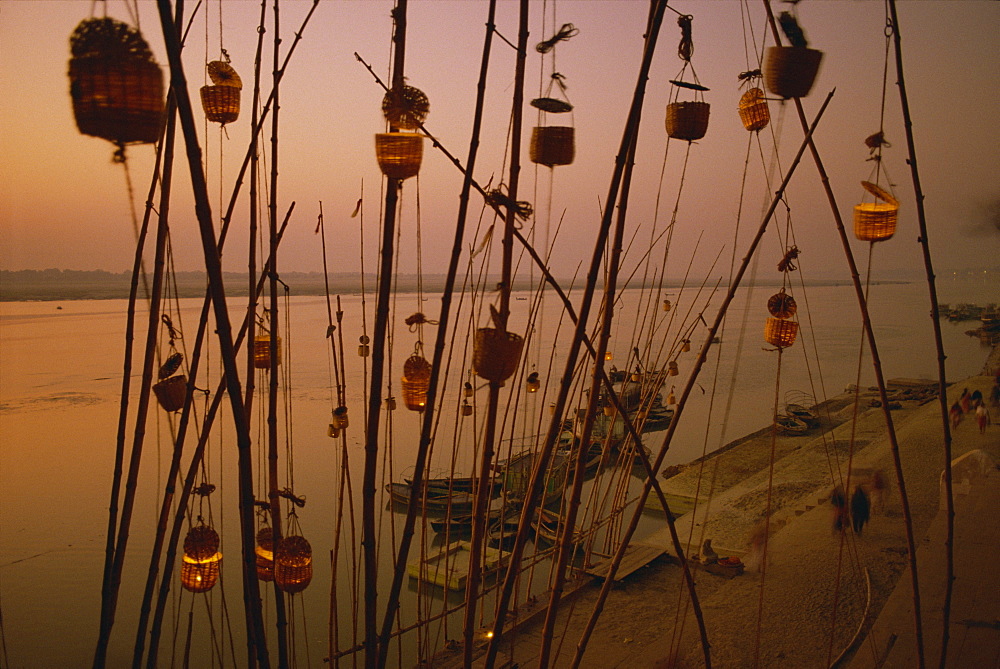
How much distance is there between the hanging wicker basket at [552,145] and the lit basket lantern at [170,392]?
0.88 meters

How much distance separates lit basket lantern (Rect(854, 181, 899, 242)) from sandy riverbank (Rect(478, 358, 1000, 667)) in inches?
16.9

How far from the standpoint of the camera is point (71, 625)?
3.71m

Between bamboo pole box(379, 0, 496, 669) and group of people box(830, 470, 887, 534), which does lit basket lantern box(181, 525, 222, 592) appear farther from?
group of people box(830, 470, 887, 534)

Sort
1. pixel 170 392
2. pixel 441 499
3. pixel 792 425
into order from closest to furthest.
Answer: pixel 170 392
pixel 441 499
pixel 792 425

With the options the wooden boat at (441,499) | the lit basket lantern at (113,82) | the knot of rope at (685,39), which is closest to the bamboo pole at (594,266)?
the knot of rope at (685,39)

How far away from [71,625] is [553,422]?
3.97 metres

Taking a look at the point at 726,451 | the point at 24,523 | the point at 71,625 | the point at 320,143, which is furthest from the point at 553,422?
the point at 726,451

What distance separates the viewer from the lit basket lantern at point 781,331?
1.82 m

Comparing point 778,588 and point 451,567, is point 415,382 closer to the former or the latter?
point 778,588

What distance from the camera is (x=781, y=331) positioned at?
1846mm

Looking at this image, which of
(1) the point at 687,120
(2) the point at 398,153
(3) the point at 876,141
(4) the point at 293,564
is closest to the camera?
(2) the point at 398,153

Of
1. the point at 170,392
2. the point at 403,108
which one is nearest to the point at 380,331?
the point at 403,108

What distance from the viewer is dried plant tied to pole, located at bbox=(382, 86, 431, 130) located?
0.92 metres

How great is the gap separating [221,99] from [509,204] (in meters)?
0.85
